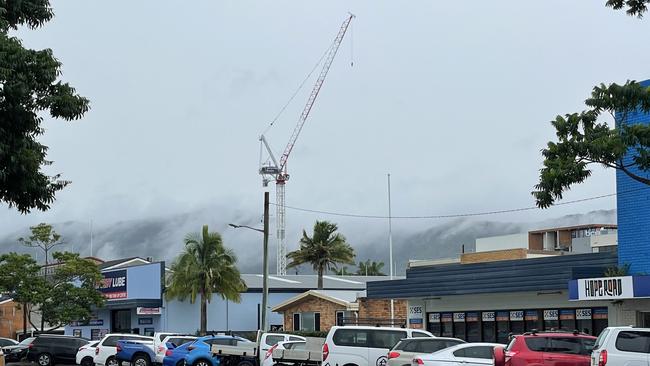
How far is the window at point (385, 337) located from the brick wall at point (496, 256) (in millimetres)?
22647

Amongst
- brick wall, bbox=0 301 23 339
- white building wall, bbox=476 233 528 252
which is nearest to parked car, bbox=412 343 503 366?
white building wall, bbox=476 233 528 252

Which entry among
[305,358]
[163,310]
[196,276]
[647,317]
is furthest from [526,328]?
[163,310]

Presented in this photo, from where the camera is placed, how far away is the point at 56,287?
60719 millimetres

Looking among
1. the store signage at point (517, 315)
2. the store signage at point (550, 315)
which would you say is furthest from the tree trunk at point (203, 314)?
the store signage at point (550, 315)

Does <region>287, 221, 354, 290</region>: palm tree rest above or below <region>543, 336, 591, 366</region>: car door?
above

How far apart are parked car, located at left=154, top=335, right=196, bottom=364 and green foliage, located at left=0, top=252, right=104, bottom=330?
20.8m

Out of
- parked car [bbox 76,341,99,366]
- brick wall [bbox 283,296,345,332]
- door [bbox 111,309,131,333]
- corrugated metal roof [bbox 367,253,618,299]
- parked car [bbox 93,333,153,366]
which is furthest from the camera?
door [bbox 111,309,131,333]

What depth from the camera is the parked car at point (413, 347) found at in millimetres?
26359

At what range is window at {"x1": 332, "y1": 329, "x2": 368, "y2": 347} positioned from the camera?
29.2 m

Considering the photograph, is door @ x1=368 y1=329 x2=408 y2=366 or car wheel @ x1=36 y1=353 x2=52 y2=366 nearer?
door @ x1=368 y1=329 x2=408 y2=366

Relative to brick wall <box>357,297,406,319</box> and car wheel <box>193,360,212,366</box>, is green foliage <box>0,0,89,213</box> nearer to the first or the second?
car wheel <box>193,360,212,366</box>

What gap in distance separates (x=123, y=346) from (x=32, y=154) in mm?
26779

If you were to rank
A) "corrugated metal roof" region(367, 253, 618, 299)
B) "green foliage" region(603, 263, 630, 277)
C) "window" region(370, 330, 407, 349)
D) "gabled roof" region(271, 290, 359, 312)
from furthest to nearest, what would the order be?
1. "gabled roof" region(271, 290, 359, 312)
2. "corrugated metal roof" region(367, 253, 618, 299)
3. "green foliage" region(603, 263, 630, 277)
4. "window" region(370, 330, 407, 349)

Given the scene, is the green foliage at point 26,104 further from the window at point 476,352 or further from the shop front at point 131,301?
the shop front at point 131,301
